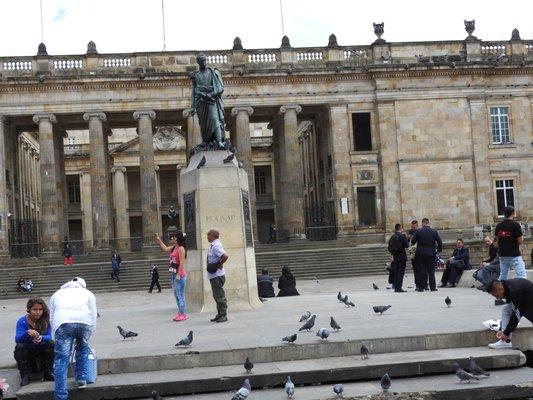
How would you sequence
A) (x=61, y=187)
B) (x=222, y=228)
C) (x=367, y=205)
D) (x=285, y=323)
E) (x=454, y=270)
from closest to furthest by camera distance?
1. (x=285, y=323)
2. (x=222, y=228)
3. (x=454, y=270)
4. (x=367, y=205)
5. (x=61, y=187)

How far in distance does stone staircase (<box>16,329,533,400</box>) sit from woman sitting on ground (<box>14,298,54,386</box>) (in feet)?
0.83

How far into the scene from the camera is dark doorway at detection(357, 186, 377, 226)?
44438mm

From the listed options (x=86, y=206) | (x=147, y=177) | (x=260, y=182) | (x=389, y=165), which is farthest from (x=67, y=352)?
(x=260, y=182)

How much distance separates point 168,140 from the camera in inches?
2485

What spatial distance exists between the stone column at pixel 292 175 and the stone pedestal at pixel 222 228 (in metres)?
28.0

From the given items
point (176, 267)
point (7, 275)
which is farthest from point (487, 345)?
point (7, 275)

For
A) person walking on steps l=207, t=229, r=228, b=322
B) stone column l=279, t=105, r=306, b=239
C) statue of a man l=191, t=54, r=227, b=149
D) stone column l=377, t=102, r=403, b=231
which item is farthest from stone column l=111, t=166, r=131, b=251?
person walking on steps l=207, t=229, r=228, b=322

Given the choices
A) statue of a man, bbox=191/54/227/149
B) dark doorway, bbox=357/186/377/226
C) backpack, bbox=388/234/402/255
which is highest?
statue of a man, bbox=191/54/227/149

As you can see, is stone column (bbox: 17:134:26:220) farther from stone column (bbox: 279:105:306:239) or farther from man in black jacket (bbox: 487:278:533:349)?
man in black jacket (bbox: 487:278:533:349)

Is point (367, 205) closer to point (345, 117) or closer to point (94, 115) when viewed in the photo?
point (345, 117)

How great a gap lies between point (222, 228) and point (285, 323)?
124 inches

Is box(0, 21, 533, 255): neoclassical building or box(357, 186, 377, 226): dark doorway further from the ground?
box(0, 21, 533, 255): neoclassical building

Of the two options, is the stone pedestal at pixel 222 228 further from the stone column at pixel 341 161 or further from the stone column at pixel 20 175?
the stone column at pixel 20 175

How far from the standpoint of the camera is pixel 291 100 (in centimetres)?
4419
